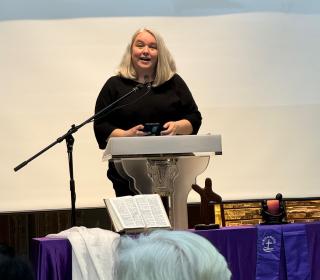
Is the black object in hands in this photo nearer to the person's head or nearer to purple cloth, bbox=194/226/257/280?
purple cloth, bbox=194/226/257/280

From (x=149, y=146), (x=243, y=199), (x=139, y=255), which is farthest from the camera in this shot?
(x=243, y=199)

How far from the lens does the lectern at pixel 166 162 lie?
9.46ft

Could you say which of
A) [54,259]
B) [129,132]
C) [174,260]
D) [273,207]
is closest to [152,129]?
[129,132]

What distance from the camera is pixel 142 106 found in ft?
10.9

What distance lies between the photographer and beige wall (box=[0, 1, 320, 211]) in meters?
4.26

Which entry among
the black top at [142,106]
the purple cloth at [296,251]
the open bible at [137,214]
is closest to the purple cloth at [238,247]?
the purple cloth at [296,251]

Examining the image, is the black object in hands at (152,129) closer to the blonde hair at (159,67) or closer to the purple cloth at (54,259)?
the blonde hair at (159,67)

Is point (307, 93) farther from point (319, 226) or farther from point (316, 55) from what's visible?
point (319, 226)

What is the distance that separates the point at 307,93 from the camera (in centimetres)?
454

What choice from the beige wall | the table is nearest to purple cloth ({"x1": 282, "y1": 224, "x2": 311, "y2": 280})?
the table

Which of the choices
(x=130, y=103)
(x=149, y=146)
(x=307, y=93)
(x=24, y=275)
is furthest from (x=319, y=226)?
(x=24, y=275)

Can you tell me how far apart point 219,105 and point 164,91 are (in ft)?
3.60

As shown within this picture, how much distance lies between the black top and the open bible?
61 cm

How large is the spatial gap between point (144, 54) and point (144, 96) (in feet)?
0.61
